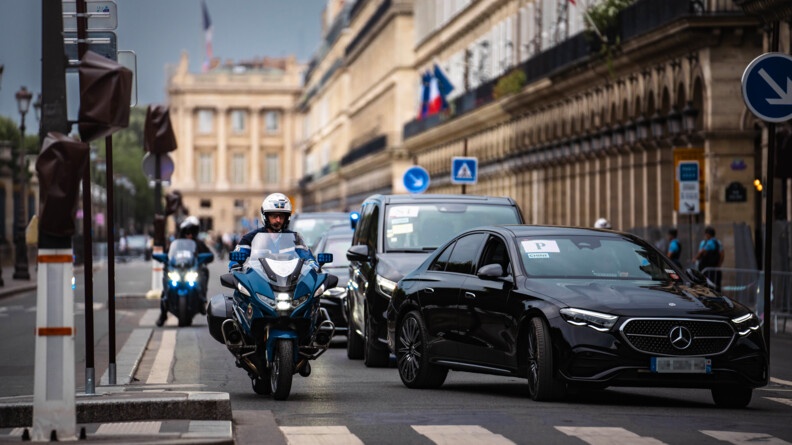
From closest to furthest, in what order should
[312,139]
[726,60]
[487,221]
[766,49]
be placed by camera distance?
[487,221]
[766,49]
[726,60]
[312,139]

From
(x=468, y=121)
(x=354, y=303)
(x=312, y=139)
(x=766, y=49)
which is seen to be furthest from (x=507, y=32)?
(x=312, y=139)

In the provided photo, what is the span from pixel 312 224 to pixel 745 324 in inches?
755

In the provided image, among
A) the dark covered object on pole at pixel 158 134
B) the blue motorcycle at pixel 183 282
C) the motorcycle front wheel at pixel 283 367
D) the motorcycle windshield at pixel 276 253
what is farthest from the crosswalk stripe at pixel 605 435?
the blue motorcycle at pixel 183 282

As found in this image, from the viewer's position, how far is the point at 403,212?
1994 centimetres

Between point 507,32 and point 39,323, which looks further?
point 507,32

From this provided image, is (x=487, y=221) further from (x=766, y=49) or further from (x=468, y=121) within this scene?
(x=468, y=121)

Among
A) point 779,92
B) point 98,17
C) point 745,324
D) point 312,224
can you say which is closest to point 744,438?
point 745,324

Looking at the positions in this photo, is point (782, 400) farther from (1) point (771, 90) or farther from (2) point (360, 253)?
(2) point (360, 253)

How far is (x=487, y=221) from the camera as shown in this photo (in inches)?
779

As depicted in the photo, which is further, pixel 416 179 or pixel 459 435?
pixel 416 179

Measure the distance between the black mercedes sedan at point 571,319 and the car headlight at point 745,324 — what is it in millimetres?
10

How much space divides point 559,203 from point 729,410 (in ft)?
149

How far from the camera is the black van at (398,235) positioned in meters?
19.0

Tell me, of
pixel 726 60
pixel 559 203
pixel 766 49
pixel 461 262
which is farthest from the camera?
pixel 559 203
